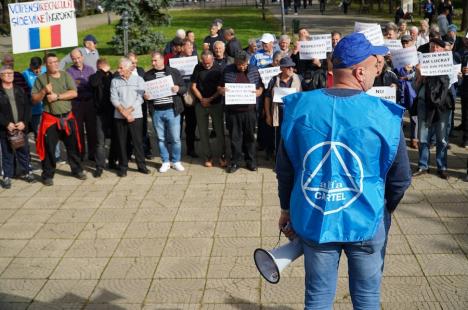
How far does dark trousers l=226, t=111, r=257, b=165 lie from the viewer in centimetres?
905

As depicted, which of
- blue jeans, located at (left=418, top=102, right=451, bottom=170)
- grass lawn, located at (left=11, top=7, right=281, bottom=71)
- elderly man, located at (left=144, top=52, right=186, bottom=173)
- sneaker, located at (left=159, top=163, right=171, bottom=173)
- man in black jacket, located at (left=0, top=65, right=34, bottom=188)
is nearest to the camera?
blue jeans, located at (left=418, top=102, right=451, bottom=170)

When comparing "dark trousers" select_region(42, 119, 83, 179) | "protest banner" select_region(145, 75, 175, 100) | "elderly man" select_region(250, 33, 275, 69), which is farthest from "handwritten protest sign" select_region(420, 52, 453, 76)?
"dark trousers" select_region(42, 119, 83, 179)

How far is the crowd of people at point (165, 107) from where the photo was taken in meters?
8.50

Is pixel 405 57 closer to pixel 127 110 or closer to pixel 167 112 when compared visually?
pixel 167 112

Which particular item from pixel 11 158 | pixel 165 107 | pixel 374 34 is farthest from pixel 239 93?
pixel 11 158

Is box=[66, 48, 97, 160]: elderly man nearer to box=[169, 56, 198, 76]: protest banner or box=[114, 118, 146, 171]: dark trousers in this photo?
box=[114, 118, 146, 171]: dark trousers

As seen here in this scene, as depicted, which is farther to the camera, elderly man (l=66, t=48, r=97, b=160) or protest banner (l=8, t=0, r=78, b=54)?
elderly man (l=66, t=48, r=97, b=160)

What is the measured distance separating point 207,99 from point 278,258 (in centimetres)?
595

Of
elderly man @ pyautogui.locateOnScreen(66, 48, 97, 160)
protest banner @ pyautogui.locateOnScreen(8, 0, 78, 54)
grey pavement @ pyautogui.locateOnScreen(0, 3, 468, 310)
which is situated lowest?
grey pavement @ pyautogui.locateOnScreen(0, 3, 468, 310)

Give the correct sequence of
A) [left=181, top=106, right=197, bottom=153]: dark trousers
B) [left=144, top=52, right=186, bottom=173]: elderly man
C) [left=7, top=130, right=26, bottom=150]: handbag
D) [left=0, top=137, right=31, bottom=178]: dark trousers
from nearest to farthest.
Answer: [left=7, top=130, right=26, bottom=150]: handbag < [left=0, top=137, right=31, bottom=178]: dark trousers < [left=144, top=52, right=186, bottom=173]: elderly man < [left=181, top=106, right=197, bottom=153]: dark trousers

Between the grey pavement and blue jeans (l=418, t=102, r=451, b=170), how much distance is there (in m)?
0.37

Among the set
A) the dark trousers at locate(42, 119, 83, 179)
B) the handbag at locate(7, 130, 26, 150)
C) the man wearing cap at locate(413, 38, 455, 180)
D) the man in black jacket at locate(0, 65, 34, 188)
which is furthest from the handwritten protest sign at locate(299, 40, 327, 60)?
the handbag at locate(7, 130, 26, 150)

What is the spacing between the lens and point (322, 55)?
9328 mm

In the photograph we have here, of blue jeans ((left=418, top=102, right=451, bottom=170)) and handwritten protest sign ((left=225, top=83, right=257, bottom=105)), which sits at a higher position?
handwritten protest sign ((left=225, top=83, right=257, bottom=105))
